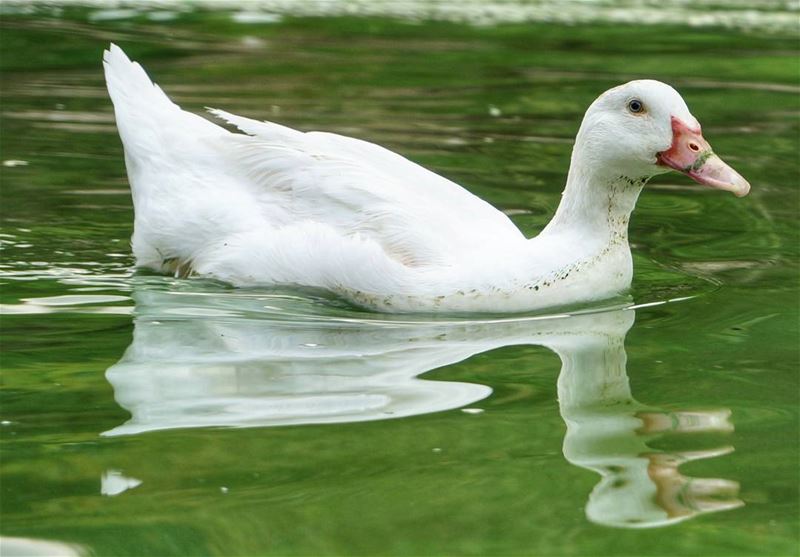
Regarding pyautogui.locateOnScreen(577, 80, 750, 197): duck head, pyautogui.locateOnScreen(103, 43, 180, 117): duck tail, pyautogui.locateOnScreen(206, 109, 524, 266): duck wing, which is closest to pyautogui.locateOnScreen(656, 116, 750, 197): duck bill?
pyautogui.locateOnScreen(577, 80, 750, 197): duck head

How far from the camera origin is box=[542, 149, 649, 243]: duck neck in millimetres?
6746

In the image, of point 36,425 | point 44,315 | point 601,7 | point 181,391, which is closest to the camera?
point 36,425

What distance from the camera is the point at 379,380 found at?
5.68 meters

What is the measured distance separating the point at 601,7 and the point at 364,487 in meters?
12.9

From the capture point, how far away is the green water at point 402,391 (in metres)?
4.42

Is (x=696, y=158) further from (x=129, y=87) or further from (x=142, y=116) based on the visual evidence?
(x=129, y=87)

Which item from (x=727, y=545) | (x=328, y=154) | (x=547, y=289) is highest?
(x=328, y=154)

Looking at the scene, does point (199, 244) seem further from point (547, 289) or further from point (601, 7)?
point (601, 7)

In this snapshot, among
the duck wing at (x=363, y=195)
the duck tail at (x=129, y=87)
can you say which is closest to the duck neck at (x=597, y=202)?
the duck wing at (x=363, y=195)

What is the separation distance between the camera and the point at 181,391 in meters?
5.50

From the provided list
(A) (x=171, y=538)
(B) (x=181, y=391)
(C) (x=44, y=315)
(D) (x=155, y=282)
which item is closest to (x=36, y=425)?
(B) (x=181, y=391)

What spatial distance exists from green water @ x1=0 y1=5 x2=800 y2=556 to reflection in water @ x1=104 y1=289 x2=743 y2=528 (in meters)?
0.01

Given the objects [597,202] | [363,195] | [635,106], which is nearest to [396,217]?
[363,195]

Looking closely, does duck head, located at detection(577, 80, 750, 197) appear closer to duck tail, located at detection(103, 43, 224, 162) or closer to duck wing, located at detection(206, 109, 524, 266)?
duck wing, located at detection(206, 109, 524, 266)
